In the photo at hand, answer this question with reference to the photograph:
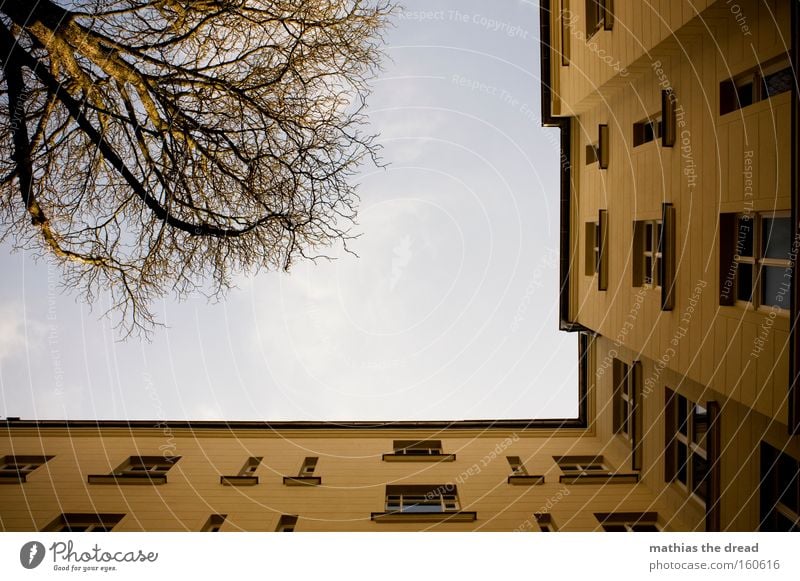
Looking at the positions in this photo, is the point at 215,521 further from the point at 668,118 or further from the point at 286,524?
the point at 668,118

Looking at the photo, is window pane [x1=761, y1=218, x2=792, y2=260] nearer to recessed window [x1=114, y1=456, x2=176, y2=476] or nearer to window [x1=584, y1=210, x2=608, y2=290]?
window [x1=584, y1=210, x2=608, y2=290]

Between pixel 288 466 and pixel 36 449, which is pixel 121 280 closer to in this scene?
pixel 288 466

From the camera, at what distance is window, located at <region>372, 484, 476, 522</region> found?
1352 centimetres

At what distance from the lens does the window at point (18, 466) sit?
1479 centimetres

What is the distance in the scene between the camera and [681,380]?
12.8 m

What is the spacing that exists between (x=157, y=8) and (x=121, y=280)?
510 centimetres

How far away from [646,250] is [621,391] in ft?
18.6

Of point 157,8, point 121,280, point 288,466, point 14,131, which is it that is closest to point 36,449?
point 288,466

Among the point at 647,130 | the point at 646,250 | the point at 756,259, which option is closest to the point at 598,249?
the point at 646,250

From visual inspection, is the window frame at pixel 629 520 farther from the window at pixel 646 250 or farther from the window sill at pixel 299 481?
the window sill at pixel 299 481

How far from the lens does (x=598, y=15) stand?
14.5 m
